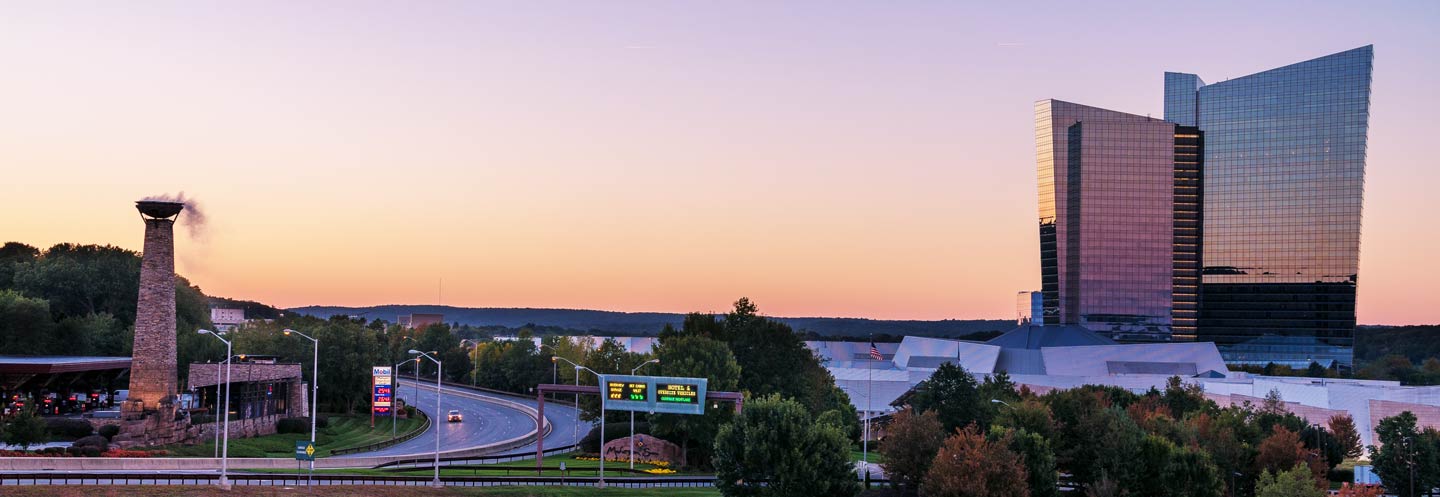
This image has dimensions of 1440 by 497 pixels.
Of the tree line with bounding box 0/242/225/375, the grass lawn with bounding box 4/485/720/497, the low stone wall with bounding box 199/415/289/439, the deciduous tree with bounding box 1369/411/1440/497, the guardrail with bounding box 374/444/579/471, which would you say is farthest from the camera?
the tree line with bounding box 0/242/225/375

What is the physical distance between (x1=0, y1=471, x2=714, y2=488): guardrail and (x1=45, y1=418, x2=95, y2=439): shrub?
90.8ft

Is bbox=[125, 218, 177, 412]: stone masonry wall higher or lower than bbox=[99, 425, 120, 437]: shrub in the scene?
higher

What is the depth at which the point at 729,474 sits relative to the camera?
7006cm

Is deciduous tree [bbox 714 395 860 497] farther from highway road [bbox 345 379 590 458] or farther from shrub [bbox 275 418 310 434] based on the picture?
shrub [bbox 275 418 310 434]

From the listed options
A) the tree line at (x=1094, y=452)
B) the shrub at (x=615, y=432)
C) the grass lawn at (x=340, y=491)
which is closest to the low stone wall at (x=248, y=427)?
the shrub at (x=615, y=432)

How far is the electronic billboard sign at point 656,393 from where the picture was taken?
85.2m

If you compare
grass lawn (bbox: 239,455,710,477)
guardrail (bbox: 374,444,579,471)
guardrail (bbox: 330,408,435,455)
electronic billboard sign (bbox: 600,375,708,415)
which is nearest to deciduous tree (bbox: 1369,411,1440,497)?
electronic billboard sign (bbox: 600,375,708,415)

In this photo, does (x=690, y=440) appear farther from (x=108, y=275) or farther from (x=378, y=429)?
(x=108, y=275)

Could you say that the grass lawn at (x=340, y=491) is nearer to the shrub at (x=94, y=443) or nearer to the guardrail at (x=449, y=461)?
the guardrail at (x=449, y=461)

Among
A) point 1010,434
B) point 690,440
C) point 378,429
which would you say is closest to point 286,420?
point 378,429

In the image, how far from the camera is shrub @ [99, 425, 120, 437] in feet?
294

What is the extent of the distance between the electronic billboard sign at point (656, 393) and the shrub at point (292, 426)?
1636 inches

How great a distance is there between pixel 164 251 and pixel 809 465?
181ft

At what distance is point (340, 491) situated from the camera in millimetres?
66812
